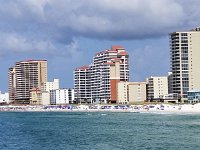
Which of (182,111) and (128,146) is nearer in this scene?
(128,146)

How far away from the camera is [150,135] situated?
7500 cm

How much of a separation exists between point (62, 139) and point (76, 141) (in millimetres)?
3959

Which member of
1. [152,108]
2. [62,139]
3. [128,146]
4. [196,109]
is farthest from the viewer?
[152,108]

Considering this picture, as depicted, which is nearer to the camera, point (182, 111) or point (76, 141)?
point (76, 141)

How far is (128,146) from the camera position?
6066 cm

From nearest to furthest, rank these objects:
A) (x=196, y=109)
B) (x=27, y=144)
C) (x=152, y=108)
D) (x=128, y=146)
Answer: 1. (x=128, y=146)
2. (x=27, y=144)
3. (x=196, y=109)
4. (x=152, y=108)

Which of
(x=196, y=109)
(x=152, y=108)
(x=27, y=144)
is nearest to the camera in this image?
(x=27, y=144)

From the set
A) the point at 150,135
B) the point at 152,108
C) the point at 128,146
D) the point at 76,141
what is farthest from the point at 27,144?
the point at 152,108

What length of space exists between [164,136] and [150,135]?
2.83 meters

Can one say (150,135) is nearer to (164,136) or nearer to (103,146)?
(164,136)

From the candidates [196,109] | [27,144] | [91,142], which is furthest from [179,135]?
[196,109]

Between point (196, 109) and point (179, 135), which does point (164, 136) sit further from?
point (196, 109)

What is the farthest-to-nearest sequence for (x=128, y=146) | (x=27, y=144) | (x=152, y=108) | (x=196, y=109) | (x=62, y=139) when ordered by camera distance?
(x=152, y=108) < (x=196, y=109) < (x=62, y=139) < (x=27, y=144) < (x=128, y=146)

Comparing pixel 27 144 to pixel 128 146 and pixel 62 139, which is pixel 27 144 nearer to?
pixel 62 139
